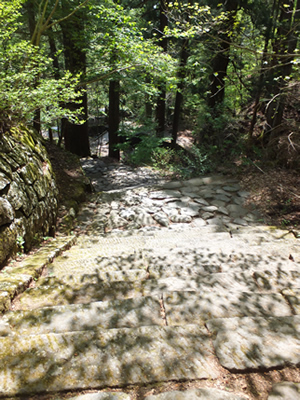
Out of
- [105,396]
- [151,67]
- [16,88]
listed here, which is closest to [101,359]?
[105,396]

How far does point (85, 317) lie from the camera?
210cm

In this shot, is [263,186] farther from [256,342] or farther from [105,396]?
[105,396]

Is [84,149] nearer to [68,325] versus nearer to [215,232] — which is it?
Result: [215,232]

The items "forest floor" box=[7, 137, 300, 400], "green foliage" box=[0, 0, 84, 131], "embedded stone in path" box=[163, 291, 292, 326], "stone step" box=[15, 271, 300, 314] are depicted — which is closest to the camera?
"embedded stone in path" box=[163, 291, 292, 326]

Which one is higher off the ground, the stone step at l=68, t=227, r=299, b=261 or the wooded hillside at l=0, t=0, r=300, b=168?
the wooded hillside at l=0, t=0, r=300, b=168

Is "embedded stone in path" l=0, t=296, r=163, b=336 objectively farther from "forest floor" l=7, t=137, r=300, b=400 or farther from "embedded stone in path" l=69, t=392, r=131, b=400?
"forest floor" l=7, t=137, r=300, b=400

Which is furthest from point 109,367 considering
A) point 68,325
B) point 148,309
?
point 148,309

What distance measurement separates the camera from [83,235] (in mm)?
5445

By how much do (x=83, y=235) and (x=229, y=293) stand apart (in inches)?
140

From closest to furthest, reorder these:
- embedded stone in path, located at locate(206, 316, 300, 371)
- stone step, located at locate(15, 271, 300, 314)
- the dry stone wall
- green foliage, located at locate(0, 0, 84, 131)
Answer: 1. embedded stone in path, located at locate(206, 316, 300, 371)
2. stone step, located at locate(15, 271, 300, 314)
3. the dry stone wall
4. green foliage, located at locate(0, 0, 84, 131)

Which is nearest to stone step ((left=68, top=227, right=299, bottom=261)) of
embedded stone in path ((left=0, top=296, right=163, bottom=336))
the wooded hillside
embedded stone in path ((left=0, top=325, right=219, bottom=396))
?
embedded stone in path ((left=0, top=296, right=163, bottom=336))

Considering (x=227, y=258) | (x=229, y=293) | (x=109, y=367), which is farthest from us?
(x=227, y=258)

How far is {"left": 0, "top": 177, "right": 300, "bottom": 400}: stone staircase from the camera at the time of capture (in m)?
1.54

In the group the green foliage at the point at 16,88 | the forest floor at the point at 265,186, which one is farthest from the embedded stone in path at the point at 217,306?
the green foliage at the point at 16,88
